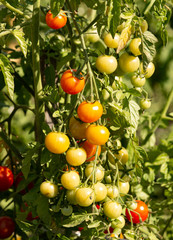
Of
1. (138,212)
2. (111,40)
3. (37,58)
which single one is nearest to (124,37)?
(111,40)

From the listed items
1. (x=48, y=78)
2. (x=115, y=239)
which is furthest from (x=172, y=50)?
(x=115, y=239)

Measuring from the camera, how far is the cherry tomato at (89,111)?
26.7 inches

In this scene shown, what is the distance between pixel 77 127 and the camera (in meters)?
0.74

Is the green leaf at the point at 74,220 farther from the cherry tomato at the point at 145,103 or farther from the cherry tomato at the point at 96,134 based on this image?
the cherry tomato at the point at 145,103

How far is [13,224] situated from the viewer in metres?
1.13

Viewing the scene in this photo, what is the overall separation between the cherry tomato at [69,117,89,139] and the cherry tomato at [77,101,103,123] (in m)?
0.04

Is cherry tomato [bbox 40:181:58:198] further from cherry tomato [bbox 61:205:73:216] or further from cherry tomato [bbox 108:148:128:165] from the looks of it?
cherry tomato [bbox 108:148:128:165]

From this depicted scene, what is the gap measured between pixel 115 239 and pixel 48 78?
0.54 meters

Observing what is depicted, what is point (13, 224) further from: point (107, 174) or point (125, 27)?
point (125, 27)

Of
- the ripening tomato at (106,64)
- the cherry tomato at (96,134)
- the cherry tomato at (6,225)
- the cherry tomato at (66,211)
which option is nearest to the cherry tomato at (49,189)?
the cherry tomato at (66,211)

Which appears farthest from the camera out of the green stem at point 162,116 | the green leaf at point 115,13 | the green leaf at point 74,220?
the green stem at point 162,116

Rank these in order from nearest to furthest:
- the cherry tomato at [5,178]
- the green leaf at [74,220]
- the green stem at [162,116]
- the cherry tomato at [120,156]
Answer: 1. the green leaf at [74,220]
2. the cherry tomato at [120,156]
3. the cherry tomato at [5,178]
4. the green stem at [162,116]

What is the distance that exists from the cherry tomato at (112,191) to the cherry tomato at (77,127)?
15 cm

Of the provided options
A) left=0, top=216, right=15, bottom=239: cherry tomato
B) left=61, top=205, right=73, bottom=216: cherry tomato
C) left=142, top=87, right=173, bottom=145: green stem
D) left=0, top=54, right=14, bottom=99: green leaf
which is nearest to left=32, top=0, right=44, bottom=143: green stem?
left=0, top=54, right=14, bottom=99: green leaf
